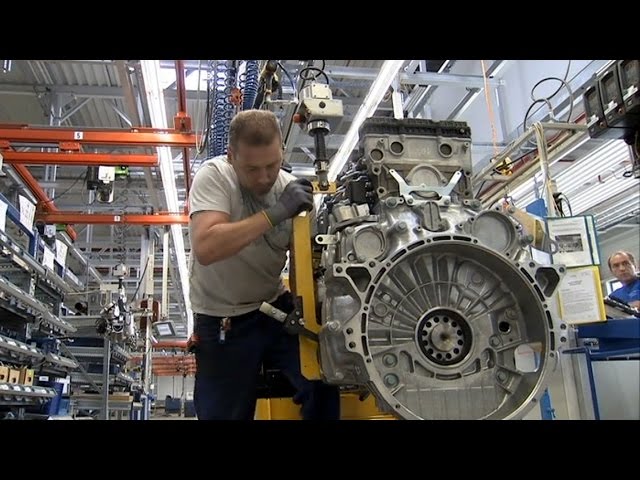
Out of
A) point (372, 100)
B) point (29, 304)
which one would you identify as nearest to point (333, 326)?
point (372, 100)

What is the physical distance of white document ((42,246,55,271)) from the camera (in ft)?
16.3

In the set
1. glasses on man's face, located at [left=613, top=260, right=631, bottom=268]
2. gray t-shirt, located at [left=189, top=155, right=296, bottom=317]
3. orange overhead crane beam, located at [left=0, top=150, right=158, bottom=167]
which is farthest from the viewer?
orange overhead crane beam, located at [left=0, top=150, right=158, bottom=167]

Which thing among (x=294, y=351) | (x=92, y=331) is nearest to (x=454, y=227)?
(x=294, y=351)

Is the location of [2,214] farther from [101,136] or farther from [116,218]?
[116,218]

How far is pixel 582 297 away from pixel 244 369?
5.51 ft

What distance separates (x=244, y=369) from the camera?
2008 millimetres

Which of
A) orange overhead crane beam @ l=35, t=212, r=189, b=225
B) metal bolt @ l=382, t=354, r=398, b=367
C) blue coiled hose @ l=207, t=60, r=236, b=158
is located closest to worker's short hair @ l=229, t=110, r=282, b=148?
metal bolt @ l=382, t=354, r=398, b=367

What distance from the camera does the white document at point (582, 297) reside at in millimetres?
2703

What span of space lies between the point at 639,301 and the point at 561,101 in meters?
1.72

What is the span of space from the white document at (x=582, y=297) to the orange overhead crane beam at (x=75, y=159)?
3.68 m

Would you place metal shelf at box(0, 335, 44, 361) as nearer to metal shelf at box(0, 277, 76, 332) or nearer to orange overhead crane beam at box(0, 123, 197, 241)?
metal shelf at box(0, 277, 76, 332)

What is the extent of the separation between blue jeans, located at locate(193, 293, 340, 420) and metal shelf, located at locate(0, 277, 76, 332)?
2184mm

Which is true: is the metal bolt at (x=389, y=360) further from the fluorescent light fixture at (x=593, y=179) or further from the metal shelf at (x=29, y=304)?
the fluorescent light fixture at (x=593, y=179)

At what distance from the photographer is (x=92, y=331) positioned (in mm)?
6215
